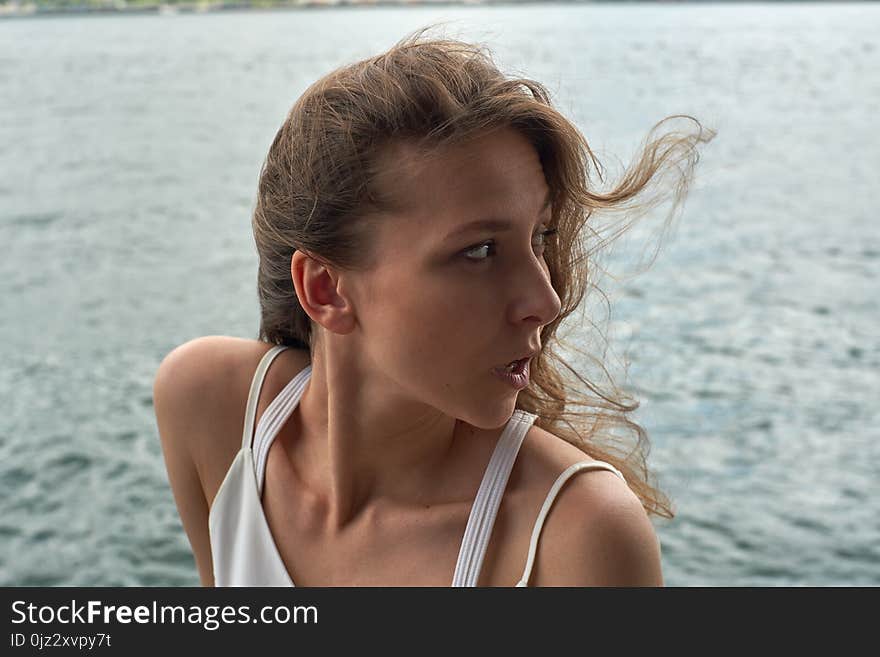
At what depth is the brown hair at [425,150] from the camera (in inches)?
58.6

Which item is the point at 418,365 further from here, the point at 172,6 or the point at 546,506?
the point at 172,6

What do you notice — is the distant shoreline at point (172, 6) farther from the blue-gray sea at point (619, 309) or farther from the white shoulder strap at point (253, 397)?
the white shoulder strap at point (253, 397)

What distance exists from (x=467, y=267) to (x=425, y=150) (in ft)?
0.54

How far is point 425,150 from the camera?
58.2 inches

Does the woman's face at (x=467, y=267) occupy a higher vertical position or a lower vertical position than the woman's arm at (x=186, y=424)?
higher

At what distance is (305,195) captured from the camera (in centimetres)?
157

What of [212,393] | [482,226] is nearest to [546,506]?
[482,226]

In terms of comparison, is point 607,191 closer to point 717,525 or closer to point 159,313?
point 717,525

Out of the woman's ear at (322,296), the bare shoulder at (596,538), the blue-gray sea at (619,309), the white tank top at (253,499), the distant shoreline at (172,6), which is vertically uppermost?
the woman's ear at (322,296)

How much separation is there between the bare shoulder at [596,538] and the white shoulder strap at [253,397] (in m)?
0.56

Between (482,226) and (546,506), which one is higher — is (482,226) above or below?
above

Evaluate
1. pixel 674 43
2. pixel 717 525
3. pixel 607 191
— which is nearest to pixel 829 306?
pixel 717 525

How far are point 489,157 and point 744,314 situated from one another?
333 inches

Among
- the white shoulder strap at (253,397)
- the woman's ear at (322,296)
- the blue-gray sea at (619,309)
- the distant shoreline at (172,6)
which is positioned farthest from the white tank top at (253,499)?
the distant shoreline at (172,6)
